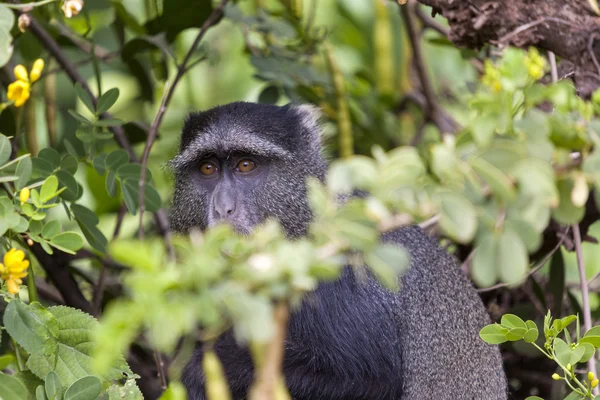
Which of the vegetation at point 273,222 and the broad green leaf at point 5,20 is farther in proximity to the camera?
the broad green leaf at point 5,20

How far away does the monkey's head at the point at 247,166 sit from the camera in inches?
166

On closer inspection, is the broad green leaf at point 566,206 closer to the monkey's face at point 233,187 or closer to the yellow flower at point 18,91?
the yellow flower at point 18,91

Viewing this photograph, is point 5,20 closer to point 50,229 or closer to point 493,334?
point 50,229

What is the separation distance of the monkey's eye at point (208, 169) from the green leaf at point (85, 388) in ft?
6.18

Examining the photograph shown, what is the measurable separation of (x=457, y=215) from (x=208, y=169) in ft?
9.44

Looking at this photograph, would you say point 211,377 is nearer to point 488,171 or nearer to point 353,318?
point 488,171

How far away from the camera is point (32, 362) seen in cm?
301

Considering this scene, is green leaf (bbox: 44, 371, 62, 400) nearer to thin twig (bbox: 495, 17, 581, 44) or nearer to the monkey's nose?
the monkey's nose

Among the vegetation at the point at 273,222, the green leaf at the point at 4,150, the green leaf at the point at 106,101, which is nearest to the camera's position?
the vegetation at the point at 273,222

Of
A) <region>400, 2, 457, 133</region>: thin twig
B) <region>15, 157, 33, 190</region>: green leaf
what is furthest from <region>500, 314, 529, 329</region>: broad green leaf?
<region>400, 2, 457, 133</region>: thin twig

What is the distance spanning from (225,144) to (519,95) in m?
1.87

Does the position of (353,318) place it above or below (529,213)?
below

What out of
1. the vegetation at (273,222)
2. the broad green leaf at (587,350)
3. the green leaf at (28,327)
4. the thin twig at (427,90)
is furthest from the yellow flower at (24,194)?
the thin twig at (427,90)

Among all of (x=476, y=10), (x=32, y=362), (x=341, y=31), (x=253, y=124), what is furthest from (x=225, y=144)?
(x=341, y=31)
